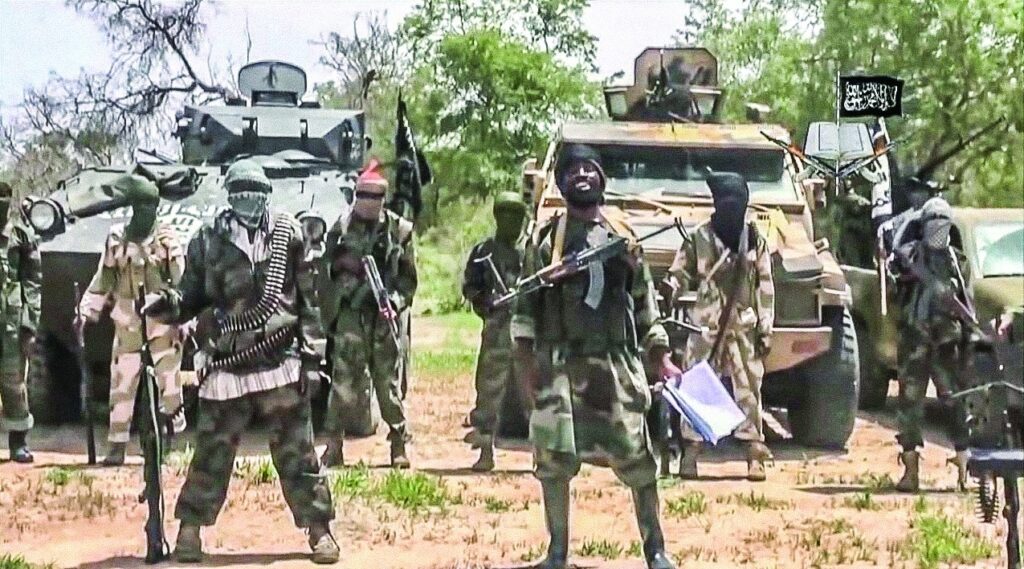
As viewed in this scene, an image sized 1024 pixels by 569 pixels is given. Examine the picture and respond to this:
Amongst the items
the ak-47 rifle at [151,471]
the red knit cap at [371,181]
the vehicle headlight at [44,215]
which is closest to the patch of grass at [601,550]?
the ak-47 rifle at [151,471]

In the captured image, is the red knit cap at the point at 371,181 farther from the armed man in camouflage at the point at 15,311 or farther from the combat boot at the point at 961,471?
the combat boot at the point at 961,471

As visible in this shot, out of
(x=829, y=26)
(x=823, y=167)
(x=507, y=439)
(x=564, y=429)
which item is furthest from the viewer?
(x=829, y=26)

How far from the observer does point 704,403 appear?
6562mm

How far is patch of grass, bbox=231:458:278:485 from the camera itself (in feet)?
28.5

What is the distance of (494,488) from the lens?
8680 mm

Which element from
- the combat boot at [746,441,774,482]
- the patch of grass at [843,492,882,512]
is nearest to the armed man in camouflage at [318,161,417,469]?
the combat boot at [746,441,774,482]

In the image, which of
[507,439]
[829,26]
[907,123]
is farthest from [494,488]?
[829,26]

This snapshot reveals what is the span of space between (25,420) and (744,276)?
3.92 meters

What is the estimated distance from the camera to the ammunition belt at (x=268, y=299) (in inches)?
257

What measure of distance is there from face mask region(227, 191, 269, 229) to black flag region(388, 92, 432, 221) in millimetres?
4066

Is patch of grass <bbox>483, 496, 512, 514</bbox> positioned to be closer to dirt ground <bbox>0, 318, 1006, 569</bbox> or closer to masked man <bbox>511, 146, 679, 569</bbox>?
dirt ground <bbox>0, 318, 1006, 569</bbox>

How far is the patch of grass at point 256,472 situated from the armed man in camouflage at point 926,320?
3115mm

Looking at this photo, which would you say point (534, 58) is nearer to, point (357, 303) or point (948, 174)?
point (948, 174)

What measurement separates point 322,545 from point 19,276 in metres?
3.48
